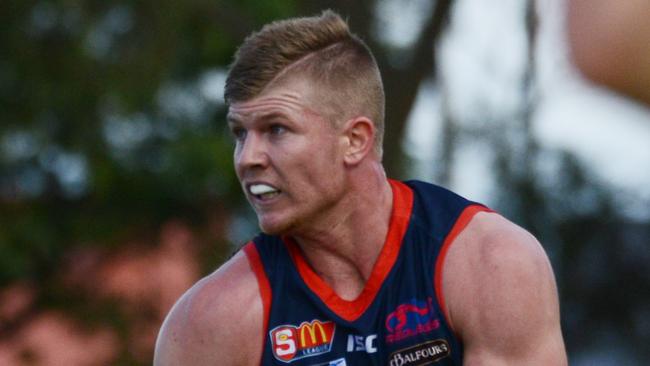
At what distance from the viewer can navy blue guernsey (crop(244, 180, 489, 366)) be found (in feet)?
15.4

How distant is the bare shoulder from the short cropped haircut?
64 cm

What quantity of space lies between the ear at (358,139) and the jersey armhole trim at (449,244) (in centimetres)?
39

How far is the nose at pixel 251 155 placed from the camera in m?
4.67

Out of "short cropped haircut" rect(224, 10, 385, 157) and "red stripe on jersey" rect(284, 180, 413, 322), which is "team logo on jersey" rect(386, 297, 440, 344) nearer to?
"red stripe on jersey" rect(284, 180, 413, 322)

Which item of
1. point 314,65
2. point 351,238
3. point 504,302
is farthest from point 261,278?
point 504,302

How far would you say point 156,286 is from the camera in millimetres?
14398

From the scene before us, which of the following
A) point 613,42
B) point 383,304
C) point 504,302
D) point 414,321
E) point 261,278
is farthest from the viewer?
point 261,278

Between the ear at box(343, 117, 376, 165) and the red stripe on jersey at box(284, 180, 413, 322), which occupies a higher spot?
the ear at box(343, 117, 376, 165)

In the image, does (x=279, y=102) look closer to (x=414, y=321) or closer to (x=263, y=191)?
(x=263, y=191)

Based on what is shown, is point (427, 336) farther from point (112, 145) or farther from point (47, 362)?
point (47, 362)

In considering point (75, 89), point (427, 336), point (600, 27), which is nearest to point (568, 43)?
point (600, 27)

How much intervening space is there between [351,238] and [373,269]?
152mm

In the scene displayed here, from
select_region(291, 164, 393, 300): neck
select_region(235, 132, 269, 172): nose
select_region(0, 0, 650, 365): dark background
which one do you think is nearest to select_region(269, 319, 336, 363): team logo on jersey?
select_region(291, 164, 393, 300): neck

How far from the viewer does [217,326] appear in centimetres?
482
